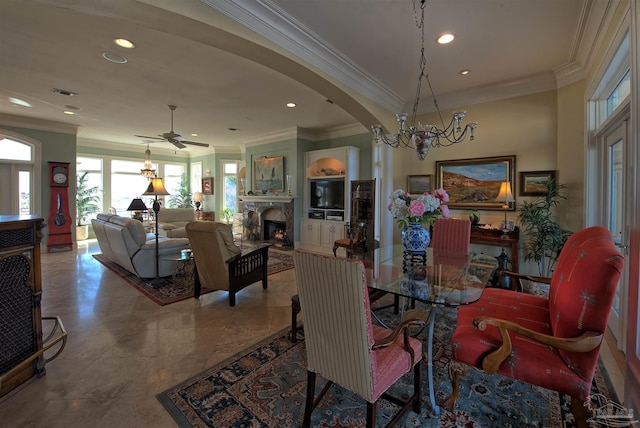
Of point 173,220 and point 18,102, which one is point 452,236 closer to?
point 173,220

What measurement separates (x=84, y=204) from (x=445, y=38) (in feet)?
31.4

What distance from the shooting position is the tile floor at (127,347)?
1692 mm

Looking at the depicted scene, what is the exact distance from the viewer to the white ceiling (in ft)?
7.74

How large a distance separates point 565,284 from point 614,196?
7.25ft

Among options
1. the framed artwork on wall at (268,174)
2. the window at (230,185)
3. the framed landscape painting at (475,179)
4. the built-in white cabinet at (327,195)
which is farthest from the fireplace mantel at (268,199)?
the framed landscape painting at (475,179)

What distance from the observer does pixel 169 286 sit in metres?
3.96

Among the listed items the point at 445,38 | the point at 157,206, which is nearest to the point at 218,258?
the point at 157,206

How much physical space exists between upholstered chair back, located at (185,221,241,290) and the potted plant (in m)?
6.68

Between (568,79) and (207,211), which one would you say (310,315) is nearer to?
(568,79)

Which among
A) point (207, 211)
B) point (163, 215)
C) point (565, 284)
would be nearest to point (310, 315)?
point (565, 284)

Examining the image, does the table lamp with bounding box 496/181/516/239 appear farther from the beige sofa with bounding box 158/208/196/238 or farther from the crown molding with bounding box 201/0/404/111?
the beige sofa with bounding box 158/208/196/238

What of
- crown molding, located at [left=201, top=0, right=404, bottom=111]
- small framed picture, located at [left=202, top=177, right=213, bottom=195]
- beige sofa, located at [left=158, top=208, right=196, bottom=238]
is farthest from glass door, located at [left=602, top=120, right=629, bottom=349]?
small framed picture, located at [left=202, top=177, right=213, bottom=195]

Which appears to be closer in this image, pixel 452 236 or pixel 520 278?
pixel 520 278

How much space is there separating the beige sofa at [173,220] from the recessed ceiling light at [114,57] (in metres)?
4.14
